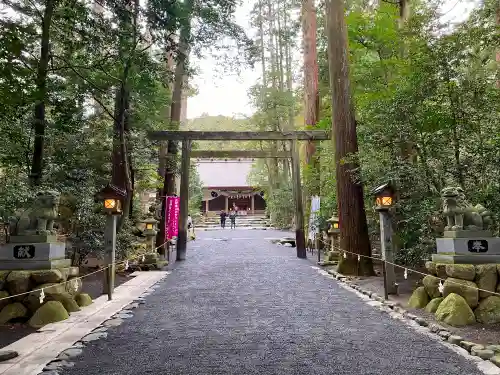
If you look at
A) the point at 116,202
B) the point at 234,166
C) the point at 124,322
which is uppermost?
the point at 234,166

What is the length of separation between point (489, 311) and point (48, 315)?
5708 millimetres

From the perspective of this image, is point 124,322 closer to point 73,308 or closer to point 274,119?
point 73,308

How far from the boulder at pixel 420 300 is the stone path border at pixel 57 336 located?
14.5ft

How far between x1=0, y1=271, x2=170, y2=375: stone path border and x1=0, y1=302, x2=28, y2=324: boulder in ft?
2.05

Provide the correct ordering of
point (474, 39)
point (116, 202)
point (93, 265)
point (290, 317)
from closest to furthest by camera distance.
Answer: point (290, 317) < point (474, 39) < point (116, 202) < point (93, 265)

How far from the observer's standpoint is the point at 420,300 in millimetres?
6008

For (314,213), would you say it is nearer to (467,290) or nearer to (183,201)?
(183,201)

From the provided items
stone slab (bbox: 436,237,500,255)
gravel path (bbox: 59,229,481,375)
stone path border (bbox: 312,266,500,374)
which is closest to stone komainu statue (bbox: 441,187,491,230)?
stone slab (bbox: 436,237,500,255)

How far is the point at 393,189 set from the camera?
23.1 ft

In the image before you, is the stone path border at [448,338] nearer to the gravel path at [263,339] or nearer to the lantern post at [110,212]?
the gravel path at [263,339]

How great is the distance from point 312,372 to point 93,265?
28.3 feet

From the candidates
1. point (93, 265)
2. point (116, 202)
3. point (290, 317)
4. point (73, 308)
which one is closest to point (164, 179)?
point (93, 265)

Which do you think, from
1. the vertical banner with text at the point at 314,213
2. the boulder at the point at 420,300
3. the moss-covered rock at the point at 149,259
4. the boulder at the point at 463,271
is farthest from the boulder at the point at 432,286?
the vertical banner with text at the point at 314,213

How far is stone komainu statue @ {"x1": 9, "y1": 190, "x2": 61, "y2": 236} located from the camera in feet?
19.6
